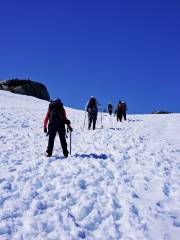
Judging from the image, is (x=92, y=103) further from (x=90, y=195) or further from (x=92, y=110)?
(x=90, y=195)

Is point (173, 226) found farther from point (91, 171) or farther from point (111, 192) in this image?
point (91, 171)

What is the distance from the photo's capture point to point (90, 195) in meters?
9.45

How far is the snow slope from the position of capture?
7.54m

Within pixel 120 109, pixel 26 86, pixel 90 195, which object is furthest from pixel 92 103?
pixel 26 86

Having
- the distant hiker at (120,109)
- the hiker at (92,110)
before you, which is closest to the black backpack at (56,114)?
the hiker at (92,110)

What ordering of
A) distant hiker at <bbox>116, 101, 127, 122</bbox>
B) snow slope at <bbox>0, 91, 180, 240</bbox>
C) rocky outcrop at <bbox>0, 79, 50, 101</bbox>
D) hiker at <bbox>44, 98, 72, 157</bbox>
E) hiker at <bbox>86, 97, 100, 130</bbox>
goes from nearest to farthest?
snow slope at <bbox>0, 91, 180, 240</bbox> < hiker at <bbox>44, 98, 72, 157</bbox> < hiker at <bbox>86, 97, 100, 130</bbox> < distant hiker at <bbox>116, 101, 127, 122</bbox> < rocky outcrop at <bbox>0, 79, 50, 101</bbox>

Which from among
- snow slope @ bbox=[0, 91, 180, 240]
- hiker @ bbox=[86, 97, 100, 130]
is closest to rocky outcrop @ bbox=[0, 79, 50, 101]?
hiker @ bbox=[86, 97, 100, 130]

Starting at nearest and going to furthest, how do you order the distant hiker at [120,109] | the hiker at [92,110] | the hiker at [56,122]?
1. the hiker at [56,122]
2. the hiker at [92,110]
3. the distant hiker at [120,109]

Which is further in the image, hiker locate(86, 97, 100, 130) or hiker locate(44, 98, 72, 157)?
hiker locate(86, 97, 100, 130)

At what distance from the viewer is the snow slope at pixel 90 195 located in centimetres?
754

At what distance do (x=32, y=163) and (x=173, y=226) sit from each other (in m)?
6.42

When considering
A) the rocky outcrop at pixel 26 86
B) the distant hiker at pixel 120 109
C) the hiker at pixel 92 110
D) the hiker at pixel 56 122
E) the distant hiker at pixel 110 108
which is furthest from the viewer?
the rocky outcrop at pixel 26 86

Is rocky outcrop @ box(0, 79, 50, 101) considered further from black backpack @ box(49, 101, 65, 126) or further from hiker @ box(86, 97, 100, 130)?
black backpack @ box(49, 101, 65, 126)

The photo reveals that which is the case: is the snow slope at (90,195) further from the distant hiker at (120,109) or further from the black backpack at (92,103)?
the distant hiker at (120,109)
